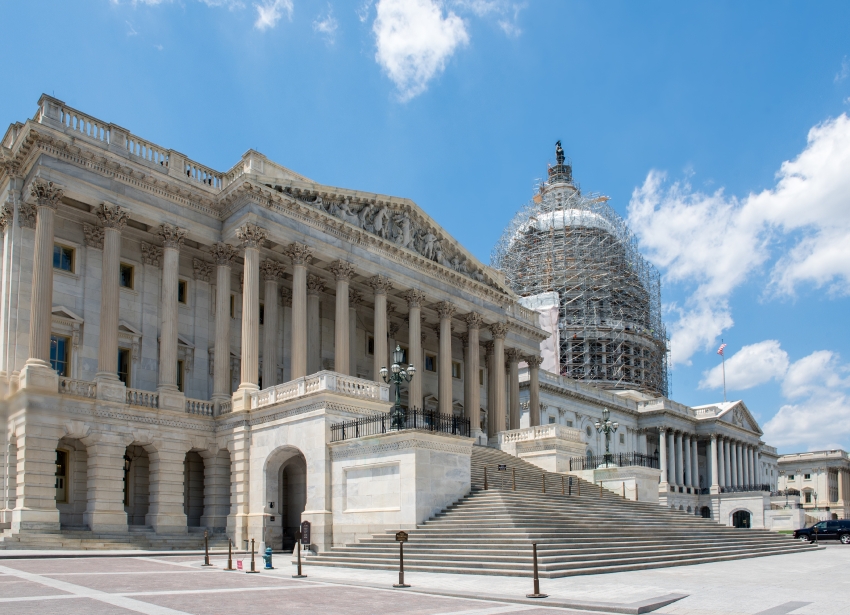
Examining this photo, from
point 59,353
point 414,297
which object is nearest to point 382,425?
point 59,353

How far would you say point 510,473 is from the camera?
124ft

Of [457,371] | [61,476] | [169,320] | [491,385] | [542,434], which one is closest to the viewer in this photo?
[61,476]

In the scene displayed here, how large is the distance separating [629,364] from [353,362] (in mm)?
67093

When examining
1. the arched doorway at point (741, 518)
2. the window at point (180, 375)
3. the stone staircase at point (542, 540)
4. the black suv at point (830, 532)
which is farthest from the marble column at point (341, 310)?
the arched doorway at point (741, 518)

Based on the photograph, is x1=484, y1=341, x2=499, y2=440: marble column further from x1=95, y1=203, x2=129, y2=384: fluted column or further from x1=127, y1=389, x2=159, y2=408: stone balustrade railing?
x1=95, y1=203, x2=129, y2=384: fluted column

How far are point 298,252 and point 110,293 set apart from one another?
30.2ft

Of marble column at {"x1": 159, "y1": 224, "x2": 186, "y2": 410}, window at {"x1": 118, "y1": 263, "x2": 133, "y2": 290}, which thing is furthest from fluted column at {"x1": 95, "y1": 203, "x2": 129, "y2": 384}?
window at {"x1": 118, "y1": 263, "x2": 133, "y2": 290}

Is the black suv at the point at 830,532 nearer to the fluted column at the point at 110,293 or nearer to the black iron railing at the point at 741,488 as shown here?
the fluted column at the point at 110,293

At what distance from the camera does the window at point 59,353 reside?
35.2m

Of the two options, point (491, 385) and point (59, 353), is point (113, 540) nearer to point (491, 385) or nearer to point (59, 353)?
point (59, 353)

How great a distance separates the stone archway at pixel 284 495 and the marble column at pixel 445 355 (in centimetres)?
1417

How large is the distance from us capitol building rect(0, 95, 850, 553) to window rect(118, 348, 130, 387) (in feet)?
0.34

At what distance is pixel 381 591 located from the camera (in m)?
19.3

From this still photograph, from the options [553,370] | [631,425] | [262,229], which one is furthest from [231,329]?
[631,425]
